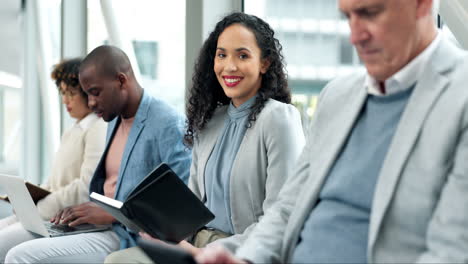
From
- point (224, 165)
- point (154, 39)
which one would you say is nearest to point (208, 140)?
point (224, 165)

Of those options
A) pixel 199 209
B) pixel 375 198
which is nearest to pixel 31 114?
pixel 199 209

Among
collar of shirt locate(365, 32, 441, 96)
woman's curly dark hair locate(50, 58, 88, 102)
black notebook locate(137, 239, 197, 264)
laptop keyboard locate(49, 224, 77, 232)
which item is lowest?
laptop keyboard locate(49, 224, 77, 232)

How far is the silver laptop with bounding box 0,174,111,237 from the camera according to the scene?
290cm

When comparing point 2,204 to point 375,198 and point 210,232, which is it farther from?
point 375,198

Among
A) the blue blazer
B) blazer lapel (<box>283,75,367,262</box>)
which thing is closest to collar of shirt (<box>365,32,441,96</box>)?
blazer lapel (<box>283,75,367,262</box>)

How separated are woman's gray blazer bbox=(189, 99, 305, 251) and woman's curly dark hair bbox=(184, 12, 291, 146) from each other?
0.27 feet

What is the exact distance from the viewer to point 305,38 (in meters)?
2.96

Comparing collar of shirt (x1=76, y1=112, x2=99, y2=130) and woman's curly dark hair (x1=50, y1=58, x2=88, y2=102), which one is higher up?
woman's curly dark hair (x1=50, y1=58, x2=88, y2=102)

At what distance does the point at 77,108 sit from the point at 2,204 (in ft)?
4.11

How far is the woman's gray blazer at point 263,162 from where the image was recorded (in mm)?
2229

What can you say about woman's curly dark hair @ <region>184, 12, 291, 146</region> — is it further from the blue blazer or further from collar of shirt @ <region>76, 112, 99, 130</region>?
collar of shirt @ <region>76, 112, 99, 130</region>

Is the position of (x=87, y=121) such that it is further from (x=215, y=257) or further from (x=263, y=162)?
(x=215, y=257)

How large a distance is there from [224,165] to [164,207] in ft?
1.45

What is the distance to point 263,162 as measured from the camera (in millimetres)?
2281
